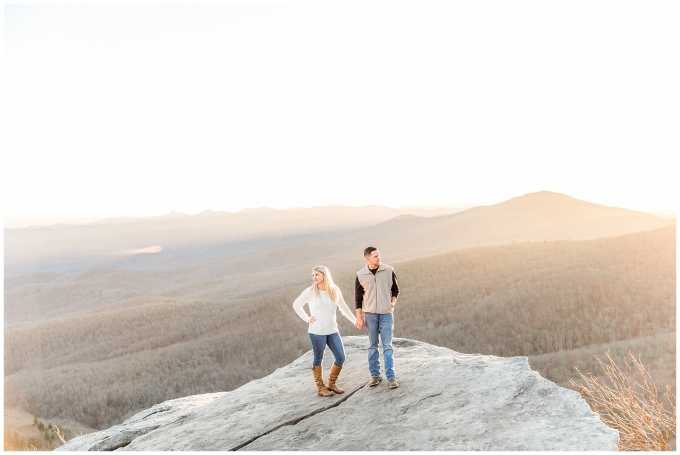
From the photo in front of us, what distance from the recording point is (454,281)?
2486cm

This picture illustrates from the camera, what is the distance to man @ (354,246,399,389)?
660cm

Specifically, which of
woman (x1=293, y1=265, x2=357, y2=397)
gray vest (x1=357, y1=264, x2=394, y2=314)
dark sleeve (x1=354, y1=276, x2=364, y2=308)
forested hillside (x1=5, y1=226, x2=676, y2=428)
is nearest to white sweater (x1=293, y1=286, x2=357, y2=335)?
woman (x1=293, y1=265, x2=357, y2=397)

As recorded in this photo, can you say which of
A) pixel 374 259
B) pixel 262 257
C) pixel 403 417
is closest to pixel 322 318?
pixel 374 259

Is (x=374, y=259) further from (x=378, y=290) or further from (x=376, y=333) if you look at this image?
(x=376, y=333)

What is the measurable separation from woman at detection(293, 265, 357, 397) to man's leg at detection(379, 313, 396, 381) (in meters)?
0.41

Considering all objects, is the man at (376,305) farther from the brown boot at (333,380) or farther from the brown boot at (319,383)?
the brown boot at (319,383)

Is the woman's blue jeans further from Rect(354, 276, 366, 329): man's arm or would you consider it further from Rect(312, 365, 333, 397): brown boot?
Rect(354, 276, 366, 329): man's arm

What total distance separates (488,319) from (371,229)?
335 feet

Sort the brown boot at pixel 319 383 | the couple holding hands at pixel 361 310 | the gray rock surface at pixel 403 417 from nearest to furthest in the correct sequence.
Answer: the gray rock surface at pixel 403 417 < the couple holding hands at pixel 361 310 < the brown boot at pixel 319 383

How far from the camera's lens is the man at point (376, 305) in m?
6.60

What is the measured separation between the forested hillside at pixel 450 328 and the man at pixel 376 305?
8.13 m

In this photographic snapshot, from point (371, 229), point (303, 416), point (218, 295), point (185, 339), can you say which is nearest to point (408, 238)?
point (371, 229)

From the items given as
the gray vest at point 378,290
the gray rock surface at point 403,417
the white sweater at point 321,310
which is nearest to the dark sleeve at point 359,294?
the gray vest at point 378,290

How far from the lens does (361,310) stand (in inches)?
269
